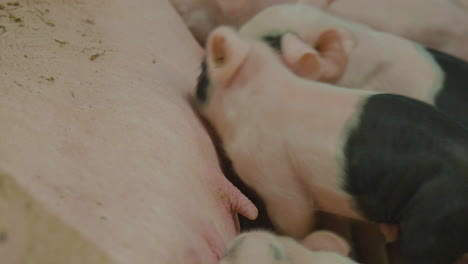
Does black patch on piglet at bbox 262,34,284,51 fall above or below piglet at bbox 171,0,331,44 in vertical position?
above

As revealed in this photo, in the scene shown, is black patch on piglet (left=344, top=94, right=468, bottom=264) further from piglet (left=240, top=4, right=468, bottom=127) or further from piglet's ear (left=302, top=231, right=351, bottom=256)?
piglet (left=240, top=4, right=468, bottom=127)

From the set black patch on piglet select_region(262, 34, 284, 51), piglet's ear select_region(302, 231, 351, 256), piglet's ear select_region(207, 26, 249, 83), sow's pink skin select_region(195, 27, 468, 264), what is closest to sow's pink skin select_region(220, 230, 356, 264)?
piglet's ear select_region(302, 231, 351, 256)

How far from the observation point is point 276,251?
1029mm

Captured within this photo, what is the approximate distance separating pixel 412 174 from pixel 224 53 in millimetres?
458

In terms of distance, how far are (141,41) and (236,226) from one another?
1.58ft

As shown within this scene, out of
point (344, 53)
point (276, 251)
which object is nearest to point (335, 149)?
point (276, 251)

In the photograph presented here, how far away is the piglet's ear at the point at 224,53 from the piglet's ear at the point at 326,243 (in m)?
0.37

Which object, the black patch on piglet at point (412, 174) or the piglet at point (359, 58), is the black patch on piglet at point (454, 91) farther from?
the black patch on piglet at point (412, 174)

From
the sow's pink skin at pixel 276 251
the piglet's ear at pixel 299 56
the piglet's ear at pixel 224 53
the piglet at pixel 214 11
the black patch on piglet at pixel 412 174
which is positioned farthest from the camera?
the piglet at pixel 214 11

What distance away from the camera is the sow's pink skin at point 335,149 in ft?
3.75

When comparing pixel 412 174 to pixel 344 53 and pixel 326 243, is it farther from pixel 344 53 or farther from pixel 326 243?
pixel 344 53

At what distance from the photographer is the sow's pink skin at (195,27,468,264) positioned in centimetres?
114

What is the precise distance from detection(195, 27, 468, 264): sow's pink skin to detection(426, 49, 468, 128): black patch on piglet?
28cm

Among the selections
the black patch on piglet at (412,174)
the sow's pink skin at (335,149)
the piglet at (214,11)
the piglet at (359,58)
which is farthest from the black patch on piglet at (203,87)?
the piglet at (214,11)
